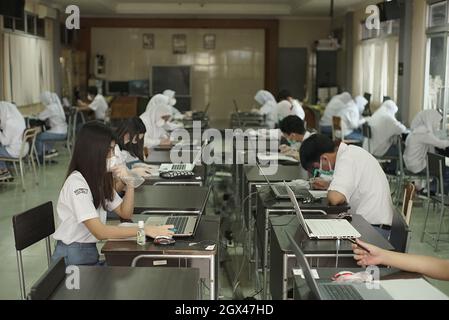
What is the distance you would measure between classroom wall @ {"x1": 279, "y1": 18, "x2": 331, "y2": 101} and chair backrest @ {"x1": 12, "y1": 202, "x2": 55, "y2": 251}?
14.4 m

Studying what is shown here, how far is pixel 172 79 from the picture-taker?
1748 cm

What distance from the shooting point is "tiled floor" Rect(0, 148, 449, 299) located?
4.25 metres

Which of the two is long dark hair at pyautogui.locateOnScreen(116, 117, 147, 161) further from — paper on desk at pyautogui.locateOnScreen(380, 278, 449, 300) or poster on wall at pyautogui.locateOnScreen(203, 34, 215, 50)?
poster on wall at pyautogui.locateOnScreen(203, 34, 215, 50)

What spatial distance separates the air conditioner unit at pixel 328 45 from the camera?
596 inches

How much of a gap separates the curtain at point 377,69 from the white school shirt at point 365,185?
728cm

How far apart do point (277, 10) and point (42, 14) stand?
6.04m

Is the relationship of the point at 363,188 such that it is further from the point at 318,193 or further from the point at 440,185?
the point at 440,185

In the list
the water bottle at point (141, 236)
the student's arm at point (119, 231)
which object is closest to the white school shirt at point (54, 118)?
the student's arm at point (119, 231)

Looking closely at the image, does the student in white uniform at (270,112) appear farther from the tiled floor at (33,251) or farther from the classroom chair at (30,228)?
the classroom chair at (30,228)

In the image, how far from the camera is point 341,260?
8.90 ft

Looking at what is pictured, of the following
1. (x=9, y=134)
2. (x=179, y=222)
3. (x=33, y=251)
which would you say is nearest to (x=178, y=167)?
(x=33, y=251)

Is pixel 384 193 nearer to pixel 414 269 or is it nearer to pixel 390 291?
pixel 414 269
